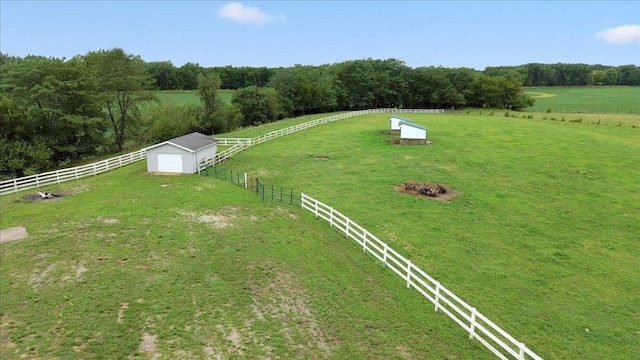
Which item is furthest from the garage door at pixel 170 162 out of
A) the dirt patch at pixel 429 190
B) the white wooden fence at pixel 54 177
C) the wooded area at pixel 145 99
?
the dirt patch at pixel 429 190

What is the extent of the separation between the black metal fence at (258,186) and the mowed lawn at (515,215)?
1.16m

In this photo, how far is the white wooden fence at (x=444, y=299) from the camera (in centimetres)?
1023

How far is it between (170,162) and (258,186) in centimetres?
748

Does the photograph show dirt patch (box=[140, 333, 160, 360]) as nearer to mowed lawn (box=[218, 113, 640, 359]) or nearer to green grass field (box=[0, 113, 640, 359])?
green grass field (box=[0, 113, 640, 359])

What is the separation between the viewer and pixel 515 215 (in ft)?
70.3

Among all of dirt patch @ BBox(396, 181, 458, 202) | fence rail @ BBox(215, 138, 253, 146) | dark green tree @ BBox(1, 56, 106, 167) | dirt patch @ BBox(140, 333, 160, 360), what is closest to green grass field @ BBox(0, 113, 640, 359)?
dirt patch @ BBox(140, 333, 160, 360)

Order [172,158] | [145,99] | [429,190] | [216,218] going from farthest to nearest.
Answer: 1. [145,99]
2. [172,158]
3. [429,190]
4. [216,218]

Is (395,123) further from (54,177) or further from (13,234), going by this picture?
(13,234)

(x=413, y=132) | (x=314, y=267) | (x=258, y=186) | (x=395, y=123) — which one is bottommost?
(x=314, y=267)

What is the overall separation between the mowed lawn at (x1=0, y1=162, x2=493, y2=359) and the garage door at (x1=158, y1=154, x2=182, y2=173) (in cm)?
832

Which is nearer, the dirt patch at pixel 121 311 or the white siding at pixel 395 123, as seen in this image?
the dirt patch at pixel 121 311

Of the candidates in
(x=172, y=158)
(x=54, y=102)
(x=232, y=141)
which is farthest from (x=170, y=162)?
(x=54, y=102)

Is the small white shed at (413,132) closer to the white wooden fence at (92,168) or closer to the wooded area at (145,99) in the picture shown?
the white wooden fence at (92,168)

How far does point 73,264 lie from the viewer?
14.0 meters
